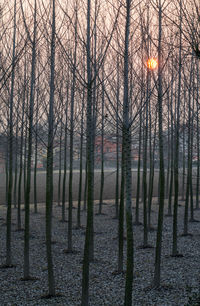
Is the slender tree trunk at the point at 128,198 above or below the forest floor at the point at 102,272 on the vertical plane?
above

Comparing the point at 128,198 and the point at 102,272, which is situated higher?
the point at 128,198

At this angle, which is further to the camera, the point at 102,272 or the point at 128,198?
the point at 102,272

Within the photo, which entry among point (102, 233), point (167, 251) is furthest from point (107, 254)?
point (102, 233)

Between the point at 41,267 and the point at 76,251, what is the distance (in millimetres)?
2260

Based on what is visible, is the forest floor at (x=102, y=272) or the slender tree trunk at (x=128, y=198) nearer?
the slender tree trunk at (x=128, y=198)

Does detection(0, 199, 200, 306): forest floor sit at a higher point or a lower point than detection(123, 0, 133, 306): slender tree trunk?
lower

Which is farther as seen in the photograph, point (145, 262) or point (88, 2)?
point (145, 262)

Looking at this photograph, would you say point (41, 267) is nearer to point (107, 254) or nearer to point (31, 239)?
point (107, 254)

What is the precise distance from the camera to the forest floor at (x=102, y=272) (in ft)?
35.2

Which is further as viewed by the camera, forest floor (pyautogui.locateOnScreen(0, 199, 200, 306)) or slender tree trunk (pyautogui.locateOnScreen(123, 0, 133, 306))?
forest floor (pyautogui.locateOnScreen(0, 199, 200, 306))

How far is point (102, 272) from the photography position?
13156mm

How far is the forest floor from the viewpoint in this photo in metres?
10.7

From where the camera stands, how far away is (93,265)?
14.1m

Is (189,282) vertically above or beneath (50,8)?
beneath
